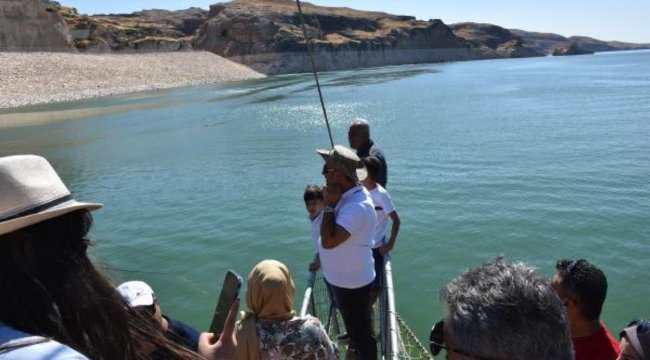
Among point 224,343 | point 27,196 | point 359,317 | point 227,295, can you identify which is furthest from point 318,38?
point 27,196

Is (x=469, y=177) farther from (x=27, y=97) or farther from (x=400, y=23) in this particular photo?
(x=400, y=23)

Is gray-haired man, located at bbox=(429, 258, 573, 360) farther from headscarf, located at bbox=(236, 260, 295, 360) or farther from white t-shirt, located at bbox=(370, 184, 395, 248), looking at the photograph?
white t-shirt, located at bbox=(370, 184, 395, 248)

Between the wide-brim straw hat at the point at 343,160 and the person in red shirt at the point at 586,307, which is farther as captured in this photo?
the wide-brim straw hat at the point at 343,160

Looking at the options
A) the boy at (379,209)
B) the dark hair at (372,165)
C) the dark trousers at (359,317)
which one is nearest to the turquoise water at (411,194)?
the dark trousers at (359,317)

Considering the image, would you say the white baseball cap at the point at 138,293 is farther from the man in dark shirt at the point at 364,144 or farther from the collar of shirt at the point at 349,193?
the man in dark shirt at the point at 364,144

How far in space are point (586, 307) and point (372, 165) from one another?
2.32 metres

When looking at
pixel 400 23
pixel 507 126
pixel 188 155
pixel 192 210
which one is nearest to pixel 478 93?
pixel 507 126

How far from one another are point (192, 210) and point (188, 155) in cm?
788

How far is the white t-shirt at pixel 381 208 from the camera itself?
4.93 m

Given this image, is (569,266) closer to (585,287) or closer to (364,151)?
(585,287)

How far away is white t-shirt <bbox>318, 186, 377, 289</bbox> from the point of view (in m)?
3.71

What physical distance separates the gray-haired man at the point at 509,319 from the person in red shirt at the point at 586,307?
139 cm

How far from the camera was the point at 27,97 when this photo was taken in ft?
154

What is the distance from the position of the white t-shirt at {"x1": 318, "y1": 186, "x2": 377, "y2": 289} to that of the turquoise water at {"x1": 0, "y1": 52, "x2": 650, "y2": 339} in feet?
4.77
